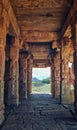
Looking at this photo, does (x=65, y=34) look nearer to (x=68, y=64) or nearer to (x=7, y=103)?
(x=68, y=64)

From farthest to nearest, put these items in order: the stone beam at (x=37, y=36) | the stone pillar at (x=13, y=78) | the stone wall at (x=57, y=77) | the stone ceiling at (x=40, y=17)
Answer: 1. the stone wall at (x=57, y=77)
2. the stone beam at (x=37, y=36)
3. the stone pillar at (x=13, y=78)
4. the stone ceiling at (x=40, y=17)

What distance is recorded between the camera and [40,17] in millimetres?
10719

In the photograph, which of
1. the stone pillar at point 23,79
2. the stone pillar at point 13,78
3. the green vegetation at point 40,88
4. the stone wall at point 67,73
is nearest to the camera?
the stone pillar at point 13,78

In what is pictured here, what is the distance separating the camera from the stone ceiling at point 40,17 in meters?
8.96

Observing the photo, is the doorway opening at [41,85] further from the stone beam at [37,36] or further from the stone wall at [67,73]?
the stone wall at [67,73]

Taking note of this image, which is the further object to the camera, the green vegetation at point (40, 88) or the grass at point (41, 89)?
the green vegetation at point (40, 88)

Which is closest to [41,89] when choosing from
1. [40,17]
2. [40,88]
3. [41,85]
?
[40,88]

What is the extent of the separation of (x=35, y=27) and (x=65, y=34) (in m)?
1.54

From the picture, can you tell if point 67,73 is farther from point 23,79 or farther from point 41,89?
point 41,89

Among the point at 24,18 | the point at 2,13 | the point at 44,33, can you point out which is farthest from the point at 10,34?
the point at 2,13

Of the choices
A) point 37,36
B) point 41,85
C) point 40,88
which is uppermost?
point 37,36

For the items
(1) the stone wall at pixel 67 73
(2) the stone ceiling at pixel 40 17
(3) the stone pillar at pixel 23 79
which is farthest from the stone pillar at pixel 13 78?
(3) the stone pillar at pixel 23 79

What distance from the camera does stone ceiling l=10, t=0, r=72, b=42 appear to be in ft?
29.4

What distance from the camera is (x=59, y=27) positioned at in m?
12.5
